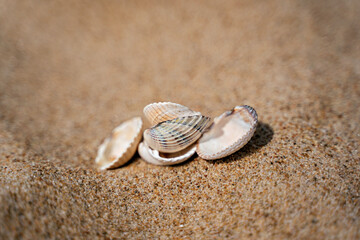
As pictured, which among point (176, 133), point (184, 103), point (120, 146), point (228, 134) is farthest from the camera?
point (184, 103)

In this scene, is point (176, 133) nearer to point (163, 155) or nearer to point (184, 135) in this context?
point (184, 135)

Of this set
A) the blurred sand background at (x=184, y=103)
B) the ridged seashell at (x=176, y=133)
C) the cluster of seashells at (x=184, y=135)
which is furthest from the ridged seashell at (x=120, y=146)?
Result: the ridged seashell at (x=176, y=133)

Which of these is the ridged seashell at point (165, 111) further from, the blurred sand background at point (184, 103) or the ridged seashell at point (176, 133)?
the blurred sand background at point (184, 103)

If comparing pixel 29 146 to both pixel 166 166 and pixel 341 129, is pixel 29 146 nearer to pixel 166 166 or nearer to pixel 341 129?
pixel 166 166

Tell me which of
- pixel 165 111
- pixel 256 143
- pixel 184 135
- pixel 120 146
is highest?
pixel 165 111

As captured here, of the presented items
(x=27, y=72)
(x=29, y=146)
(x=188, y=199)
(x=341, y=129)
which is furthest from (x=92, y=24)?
(x=341, y=129)

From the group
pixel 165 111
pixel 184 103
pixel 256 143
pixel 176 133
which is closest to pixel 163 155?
pixel 176 133
